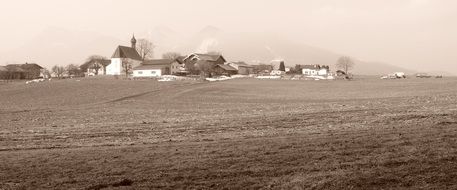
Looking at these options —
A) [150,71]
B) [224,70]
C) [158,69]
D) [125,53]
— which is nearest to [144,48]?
[125,53]

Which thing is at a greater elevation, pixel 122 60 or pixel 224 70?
pixel 122 60

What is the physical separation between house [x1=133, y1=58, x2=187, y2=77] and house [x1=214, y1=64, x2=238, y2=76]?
1070 centimetres

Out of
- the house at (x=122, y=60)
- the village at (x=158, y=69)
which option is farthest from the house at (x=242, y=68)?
the house at (x=122, y=60)

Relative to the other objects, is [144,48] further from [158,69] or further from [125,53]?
[158,69]

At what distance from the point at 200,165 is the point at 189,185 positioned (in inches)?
80.4

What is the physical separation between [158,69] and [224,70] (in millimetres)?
23323

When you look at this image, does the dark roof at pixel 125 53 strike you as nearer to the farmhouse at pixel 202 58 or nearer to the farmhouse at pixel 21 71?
the farmhouse at pixel 202 58

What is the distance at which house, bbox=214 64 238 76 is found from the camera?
146625 millimetres

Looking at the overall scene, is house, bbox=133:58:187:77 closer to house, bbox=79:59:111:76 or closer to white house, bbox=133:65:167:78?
white house, bbox=133:65:167:78

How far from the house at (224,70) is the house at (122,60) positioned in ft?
99.7

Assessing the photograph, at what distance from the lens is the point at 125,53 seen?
158375mm

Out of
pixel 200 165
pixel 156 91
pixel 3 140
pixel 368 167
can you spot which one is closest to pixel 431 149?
pixel 368 167

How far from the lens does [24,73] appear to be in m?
166

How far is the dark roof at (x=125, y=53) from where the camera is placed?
6176 inches
